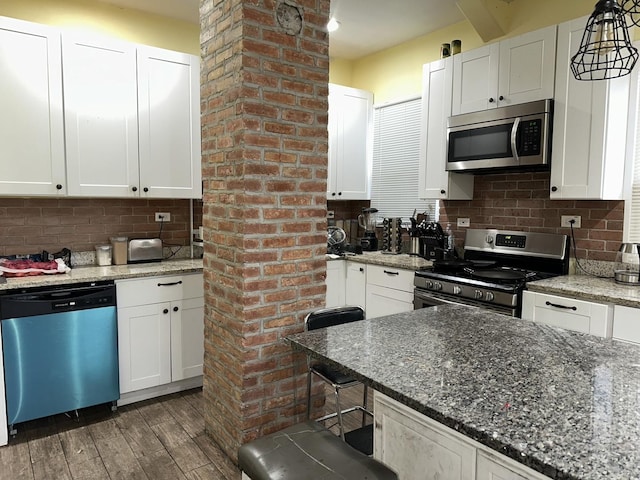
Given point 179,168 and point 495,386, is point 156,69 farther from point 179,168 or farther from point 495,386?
point 495,386

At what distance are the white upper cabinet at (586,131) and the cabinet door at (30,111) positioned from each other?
325cm

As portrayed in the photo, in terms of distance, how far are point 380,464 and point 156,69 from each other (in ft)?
9.99

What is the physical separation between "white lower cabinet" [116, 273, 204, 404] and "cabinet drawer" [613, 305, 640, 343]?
260 cm

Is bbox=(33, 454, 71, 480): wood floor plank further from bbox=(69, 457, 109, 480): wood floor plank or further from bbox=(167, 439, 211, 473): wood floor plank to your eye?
bbox=(167, 439, 211, 473): wood floor plank

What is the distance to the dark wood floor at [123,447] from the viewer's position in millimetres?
2314

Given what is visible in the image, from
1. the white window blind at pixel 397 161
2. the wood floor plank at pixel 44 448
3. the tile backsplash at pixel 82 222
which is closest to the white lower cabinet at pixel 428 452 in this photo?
the wood floor plank at pixel 44 448

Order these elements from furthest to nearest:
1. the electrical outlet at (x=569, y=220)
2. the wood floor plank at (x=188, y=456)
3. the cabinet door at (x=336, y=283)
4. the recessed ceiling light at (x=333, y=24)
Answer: the cabinet door at (x=336, y=283) < the recessed ceiling light at (x=333, y=24) < the electrical outlet at (x=569, y=220) < the wood floor plank at (x=188, y=456)

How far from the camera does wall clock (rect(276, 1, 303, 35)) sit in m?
2.23

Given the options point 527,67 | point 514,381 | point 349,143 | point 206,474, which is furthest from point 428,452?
point 349,143

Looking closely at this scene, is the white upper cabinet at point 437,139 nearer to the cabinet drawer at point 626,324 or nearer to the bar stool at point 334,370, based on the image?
the cabinet drawer at point 626,324

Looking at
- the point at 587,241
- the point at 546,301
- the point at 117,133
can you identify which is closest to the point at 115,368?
the point at 117,133

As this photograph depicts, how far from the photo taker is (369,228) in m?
4.73

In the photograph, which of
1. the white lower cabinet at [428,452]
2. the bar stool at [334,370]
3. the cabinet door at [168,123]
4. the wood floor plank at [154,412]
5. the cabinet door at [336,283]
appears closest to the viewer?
the white lower cabinet at [428,452]

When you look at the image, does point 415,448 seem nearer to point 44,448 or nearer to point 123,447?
point 123,447
